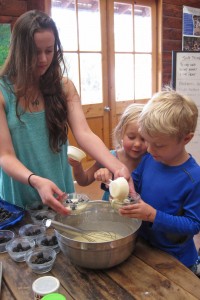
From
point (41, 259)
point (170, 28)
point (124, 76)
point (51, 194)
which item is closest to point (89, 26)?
point (124, 76)

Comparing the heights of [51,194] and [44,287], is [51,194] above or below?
above

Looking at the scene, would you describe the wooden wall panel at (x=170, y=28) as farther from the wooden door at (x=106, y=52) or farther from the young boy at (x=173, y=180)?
the young boy at (x=173, y=180)

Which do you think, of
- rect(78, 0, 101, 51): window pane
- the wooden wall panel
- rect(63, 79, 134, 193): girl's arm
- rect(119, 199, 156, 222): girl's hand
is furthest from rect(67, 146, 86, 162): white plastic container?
the wooden wall panel

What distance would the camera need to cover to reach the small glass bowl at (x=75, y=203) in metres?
1.04

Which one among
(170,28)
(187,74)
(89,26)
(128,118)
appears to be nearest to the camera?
(128,118)

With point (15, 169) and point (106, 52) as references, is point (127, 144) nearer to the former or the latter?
point (15, 169)

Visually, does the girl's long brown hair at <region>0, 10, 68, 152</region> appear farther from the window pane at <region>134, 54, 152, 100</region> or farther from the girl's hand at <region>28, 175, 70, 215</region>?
the window pane at <region>134, 54, 152, 100</region>

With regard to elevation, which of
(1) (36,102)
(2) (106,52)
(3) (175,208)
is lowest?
(3) (175,208)

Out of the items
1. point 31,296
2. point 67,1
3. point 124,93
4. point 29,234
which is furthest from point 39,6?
point 31,296

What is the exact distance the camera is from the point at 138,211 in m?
0.93

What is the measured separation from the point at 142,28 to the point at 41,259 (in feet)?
12.7

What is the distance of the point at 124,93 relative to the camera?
419 cm

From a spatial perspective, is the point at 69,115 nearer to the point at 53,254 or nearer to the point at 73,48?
the point at 53,254

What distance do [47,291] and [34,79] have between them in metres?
0.90
